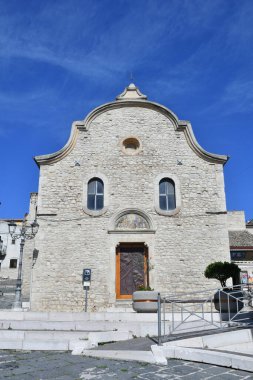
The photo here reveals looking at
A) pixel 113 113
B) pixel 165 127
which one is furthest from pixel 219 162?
pixel 113 113

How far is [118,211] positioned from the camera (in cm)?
1547

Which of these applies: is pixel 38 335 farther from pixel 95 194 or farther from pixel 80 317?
pixel 95 194

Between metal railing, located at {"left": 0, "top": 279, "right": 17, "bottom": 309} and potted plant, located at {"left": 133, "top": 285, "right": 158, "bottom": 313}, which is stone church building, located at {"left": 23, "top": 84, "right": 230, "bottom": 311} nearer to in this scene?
metal railing, located at {"left": 0, "top": 279, "right": 17, "bottom": 309}

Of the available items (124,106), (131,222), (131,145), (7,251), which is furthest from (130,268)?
(7,251)

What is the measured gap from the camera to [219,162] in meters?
16.4

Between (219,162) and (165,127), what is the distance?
3055mm

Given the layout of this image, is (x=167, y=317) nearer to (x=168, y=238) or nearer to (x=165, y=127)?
(x=168, y=238)

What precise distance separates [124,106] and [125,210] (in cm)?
530

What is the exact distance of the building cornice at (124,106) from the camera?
16344 mm

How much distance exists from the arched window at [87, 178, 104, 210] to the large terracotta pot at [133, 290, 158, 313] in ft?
18.4

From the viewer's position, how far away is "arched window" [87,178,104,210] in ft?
51.7

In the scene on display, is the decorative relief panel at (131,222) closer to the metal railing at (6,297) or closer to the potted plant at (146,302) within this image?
the potted plant at (146,302)

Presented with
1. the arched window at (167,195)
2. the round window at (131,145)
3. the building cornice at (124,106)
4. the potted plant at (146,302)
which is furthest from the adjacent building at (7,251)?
the potted plant at (146,302)

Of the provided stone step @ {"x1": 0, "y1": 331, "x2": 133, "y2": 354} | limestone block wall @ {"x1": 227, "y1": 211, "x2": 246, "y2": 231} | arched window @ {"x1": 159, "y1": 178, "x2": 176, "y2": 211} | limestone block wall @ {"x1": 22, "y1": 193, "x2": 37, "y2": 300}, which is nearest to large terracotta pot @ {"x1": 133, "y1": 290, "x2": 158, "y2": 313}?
stone step @ {"x1": 0, "y1": 331, "x2": 133, "y2": 354}
